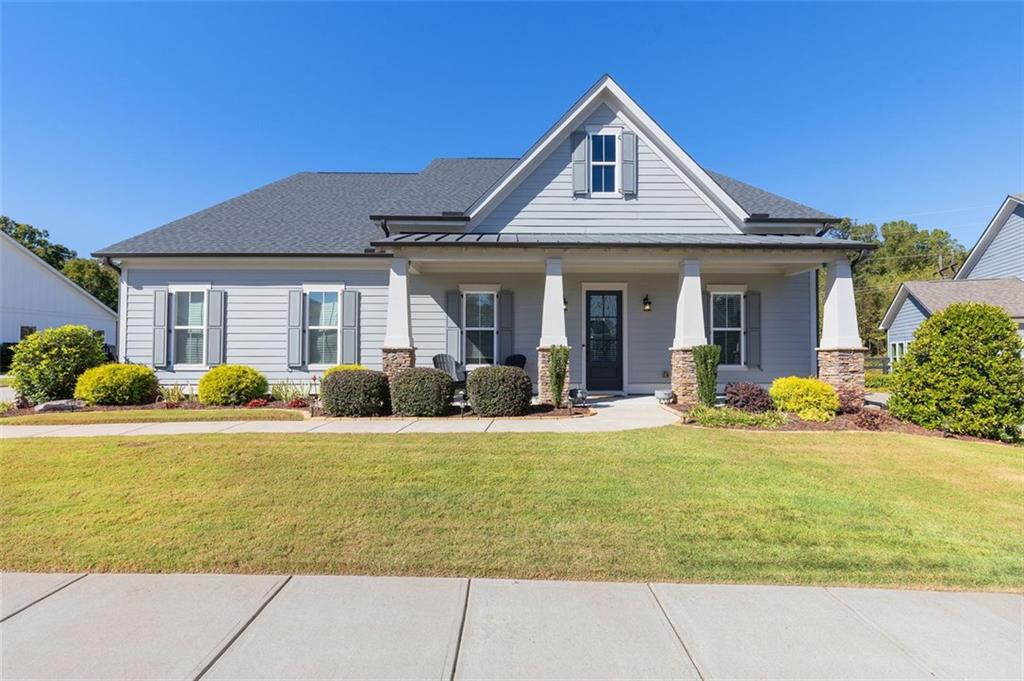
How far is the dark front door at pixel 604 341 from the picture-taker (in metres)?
12.2

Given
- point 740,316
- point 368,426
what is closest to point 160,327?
point 368,426

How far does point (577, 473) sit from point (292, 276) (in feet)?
32.5

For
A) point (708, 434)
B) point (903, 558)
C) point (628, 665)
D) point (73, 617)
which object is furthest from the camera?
point (708, 434)

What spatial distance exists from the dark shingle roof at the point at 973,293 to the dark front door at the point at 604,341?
1435cm

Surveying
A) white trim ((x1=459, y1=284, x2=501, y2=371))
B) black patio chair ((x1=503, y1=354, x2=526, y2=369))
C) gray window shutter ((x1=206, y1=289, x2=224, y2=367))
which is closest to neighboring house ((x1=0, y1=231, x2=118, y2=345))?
gray window shutter ((x1=206, y1=289, x2=224, y2=367))

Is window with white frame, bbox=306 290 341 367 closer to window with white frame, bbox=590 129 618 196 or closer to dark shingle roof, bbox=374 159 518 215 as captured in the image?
dark shingle roof, bbox=374 159 518 215

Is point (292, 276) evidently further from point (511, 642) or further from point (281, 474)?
point (511, 642)

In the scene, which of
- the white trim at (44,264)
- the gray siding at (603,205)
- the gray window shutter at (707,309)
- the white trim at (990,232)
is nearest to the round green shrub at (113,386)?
the gray siding at (603,205)

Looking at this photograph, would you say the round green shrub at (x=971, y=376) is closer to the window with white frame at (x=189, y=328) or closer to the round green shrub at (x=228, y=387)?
the round green shrub at (x=228, y=387)

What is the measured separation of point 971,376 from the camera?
24.4 ft

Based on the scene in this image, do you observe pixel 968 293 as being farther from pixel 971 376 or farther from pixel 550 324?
pixel 550 324

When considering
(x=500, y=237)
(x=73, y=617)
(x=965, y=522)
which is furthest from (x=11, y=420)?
(x=965, y=522)

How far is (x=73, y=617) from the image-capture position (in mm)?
2803

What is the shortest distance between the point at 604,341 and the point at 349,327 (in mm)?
6605
